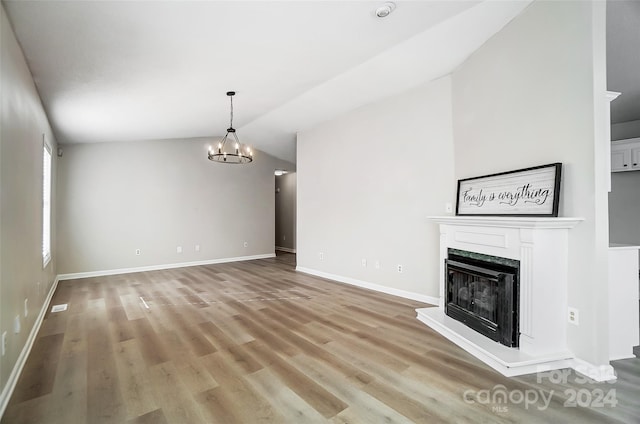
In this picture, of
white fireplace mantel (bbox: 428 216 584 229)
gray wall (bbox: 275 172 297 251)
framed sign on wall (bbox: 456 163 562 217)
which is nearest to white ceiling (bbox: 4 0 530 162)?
framed sign on wall (bbox: 456 163 562 217)

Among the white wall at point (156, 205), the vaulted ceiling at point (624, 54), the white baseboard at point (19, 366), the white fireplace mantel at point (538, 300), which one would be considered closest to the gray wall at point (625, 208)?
the vaulted ceiling at point (624, 54)

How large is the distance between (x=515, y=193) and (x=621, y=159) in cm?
286

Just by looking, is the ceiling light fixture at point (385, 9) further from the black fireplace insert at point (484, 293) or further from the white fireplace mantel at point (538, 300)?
the black fireplace insert at point (484, 293)

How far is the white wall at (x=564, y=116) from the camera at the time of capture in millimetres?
2314

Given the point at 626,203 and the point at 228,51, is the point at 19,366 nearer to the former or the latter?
the point at 228,51

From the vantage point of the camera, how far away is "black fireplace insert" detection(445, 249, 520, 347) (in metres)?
2.60

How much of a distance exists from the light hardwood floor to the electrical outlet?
15.6 inches

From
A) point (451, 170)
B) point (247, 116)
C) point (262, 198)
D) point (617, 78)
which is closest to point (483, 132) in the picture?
point (451, 170)

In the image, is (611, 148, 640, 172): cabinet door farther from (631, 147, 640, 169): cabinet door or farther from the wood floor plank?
the wood floor plank

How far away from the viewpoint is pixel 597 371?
2.26 meters

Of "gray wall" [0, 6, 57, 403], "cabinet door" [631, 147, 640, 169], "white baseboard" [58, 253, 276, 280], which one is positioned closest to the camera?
"gray wall" [0, 6, 57, 403]

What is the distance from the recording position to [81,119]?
451cm

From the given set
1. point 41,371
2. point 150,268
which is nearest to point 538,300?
point 41,371

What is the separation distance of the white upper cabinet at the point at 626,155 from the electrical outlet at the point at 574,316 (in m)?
3.16
